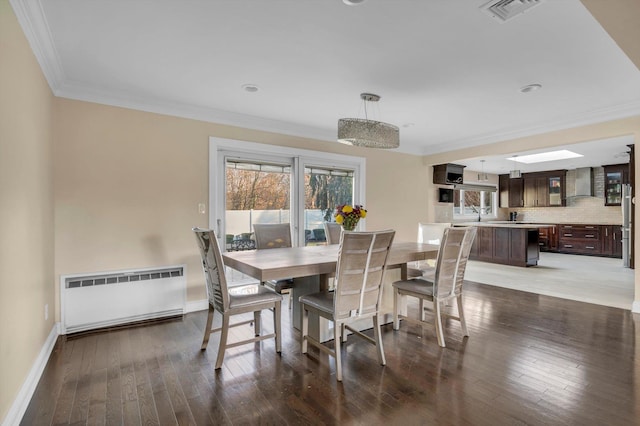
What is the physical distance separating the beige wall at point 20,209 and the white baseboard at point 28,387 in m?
0.05

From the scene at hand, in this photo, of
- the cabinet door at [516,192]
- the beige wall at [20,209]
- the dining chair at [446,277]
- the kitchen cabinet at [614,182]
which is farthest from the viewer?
the cabinet door at [516,192]

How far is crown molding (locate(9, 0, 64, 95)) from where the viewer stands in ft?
6.35

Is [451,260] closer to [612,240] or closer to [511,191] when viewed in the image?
[612,240]

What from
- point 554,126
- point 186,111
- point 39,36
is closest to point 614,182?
point 554,126

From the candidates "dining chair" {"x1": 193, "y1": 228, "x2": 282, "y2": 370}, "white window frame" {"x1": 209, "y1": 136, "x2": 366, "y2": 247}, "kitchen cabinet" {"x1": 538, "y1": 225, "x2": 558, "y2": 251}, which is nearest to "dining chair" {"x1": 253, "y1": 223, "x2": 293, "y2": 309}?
"white window frame" {"x1": 209, "y1": 136, "x2": 366, "y2": 247}

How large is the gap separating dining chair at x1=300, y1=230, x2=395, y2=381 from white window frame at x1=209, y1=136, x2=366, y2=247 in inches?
81.6

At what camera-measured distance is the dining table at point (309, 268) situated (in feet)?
7.61

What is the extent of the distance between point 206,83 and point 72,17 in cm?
117

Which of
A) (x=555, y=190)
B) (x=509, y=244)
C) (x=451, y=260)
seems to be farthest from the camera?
(x=555, y=190)

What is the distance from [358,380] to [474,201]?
26.5ft

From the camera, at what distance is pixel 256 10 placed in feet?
6.58

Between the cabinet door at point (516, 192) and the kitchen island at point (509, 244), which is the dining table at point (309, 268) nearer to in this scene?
the kitchen island at point (509, 244)

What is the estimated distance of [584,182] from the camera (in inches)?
332

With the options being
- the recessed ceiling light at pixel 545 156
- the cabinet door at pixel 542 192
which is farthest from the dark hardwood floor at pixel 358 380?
the cabinet door at pixel 542 192
